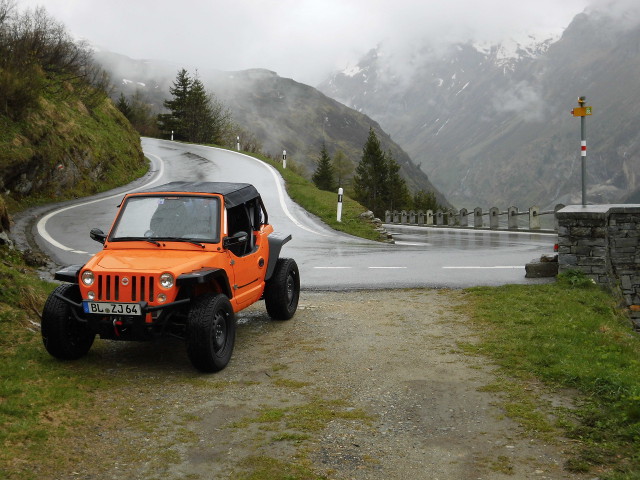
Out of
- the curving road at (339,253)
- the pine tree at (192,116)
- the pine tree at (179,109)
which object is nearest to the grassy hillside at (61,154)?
the curving road at (339,253)

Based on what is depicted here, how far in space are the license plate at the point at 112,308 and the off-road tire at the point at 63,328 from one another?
22 cm

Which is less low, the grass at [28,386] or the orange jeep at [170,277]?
the orange jeep at [170,277]

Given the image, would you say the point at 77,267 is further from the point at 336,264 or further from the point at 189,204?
the point at 336,264

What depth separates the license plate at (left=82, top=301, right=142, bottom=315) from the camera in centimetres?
582

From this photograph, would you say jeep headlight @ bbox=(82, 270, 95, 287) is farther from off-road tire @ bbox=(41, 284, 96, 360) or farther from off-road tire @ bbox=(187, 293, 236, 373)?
off-road tire @ bbox=(187, 293, 236, 373)

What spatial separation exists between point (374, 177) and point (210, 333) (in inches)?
3034

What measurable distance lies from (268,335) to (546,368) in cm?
327

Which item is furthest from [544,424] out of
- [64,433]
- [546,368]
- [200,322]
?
[64,433]

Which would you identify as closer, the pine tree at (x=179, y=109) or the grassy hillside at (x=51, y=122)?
the grassy hillside at (x=51, y=122)

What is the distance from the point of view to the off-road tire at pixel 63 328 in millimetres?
6035

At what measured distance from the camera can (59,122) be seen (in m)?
22.2

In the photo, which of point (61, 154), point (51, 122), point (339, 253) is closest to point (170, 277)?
point (339, 253)

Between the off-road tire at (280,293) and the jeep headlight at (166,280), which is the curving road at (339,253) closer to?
the off-road tire at (280,293)

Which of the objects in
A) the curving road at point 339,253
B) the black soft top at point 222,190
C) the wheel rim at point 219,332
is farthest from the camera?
the curving road at point 339,253
